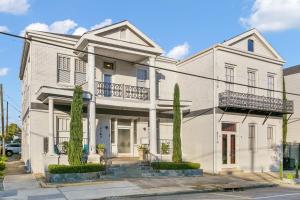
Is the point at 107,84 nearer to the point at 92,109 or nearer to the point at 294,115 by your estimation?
the point at 92,109

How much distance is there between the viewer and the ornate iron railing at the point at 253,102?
23078 millimetres

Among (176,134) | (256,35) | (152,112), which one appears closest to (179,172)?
(176,134)

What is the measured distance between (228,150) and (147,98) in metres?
6.24

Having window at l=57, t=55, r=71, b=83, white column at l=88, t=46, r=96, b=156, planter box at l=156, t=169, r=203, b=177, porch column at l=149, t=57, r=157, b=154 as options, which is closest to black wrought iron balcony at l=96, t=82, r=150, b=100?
porch column at l=149, t=57, r=157, b=154

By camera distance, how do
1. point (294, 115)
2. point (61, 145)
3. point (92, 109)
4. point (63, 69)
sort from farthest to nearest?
1. point (294, 115)
2. point (63, 69)
3. point (61, 145)
4. point (92, 109)

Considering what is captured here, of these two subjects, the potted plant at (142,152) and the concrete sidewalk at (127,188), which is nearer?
the concrete sidewalk at (127,188)

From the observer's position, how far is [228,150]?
930 inches

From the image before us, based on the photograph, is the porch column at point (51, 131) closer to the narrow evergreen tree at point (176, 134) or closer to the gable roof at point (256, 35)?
the narrow evergreen tree at point (176, 134)

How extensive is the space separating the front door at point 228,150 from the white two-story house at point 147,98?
0.06 meters

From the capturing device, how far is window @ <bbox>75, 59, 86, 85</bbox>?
2198cm

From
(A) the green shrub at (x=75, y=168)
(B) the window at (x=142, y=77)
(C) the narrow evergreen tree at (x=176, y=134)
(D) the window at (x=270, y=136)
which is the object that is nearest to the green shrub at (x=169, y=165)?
(C) the narrow evergreen tree at (x=176, y=134)

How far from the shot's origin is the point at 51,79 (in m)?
21.1

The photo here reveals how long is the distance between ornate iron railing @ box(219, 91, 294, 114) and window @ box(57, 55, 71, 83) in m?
9.64

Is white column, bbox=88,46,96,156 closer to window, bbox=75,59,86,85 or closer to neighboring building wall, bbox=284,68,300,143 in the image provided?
window, bbox=75,59,86,85
